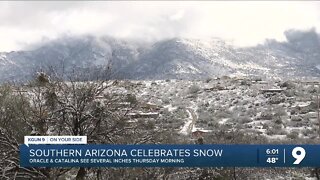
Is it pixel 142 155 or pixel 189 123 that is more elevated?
pixel 142 155

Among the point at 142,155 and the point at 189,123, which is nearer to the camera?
the point at 142,155

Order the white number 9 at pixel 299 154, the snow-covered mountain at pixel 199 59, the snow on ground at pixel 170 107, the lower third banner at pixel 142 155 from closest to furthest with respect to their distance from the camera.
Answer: the lower third banner at pixel 142 155
the white number 9 at pixel 299 154
the snow on ground at pixel 170 107
the snow-covered mountain at pixel 199 59

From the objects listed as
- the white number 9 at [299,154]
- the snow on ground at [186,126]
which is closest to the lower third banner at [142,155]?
the white number 9 at [299,154]

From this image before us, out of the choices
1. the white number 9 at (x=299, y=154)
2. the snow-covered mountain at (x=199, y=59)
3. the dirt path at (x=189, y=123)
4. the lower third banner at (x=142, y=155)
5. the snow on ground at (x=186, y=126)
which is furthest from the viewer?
the snow-covered mountain at (x=199, y=59)

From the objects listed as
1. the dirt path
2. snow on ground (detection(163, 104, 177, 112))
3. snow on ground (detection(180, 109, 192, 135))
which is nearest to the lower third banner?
the dirt path

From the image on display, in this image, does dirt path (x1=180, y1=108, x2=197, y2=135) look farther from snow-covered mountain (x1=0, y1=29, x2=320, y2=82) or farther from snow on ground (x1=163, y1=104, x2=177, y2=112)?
snow-covered mountain (x1=0, y1=29, x2=320, y2=82)

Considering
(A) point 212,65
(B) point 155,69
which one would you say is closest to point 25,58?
(B) point 155,69

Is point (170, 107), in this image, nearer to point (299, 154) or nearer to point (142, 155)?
point (299, 154)

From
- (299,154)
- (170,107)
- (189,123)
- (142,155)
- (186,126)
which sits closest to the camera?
(142,155)

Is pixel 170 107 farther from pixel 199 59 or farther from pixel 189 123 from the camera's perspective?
pixel 199 59

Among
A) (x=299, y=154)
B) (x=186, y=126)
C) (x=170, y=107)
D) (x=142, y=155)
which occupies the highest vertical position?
(x=142, y=155)

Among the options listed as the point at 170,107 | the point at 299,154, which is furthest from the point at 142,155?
the point at 170,107

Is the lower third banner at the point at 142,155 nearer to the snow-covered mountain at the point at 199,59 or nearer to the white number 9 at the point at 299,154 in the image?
the white number 9 at the point at 299,154

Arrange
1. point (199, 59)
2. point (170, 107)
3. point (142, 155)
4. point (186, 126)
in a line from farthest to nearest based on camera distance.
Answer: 1. point (199, 59)
2. point (170, 107)
3. point (186, 126)
4. point (142, 155)
